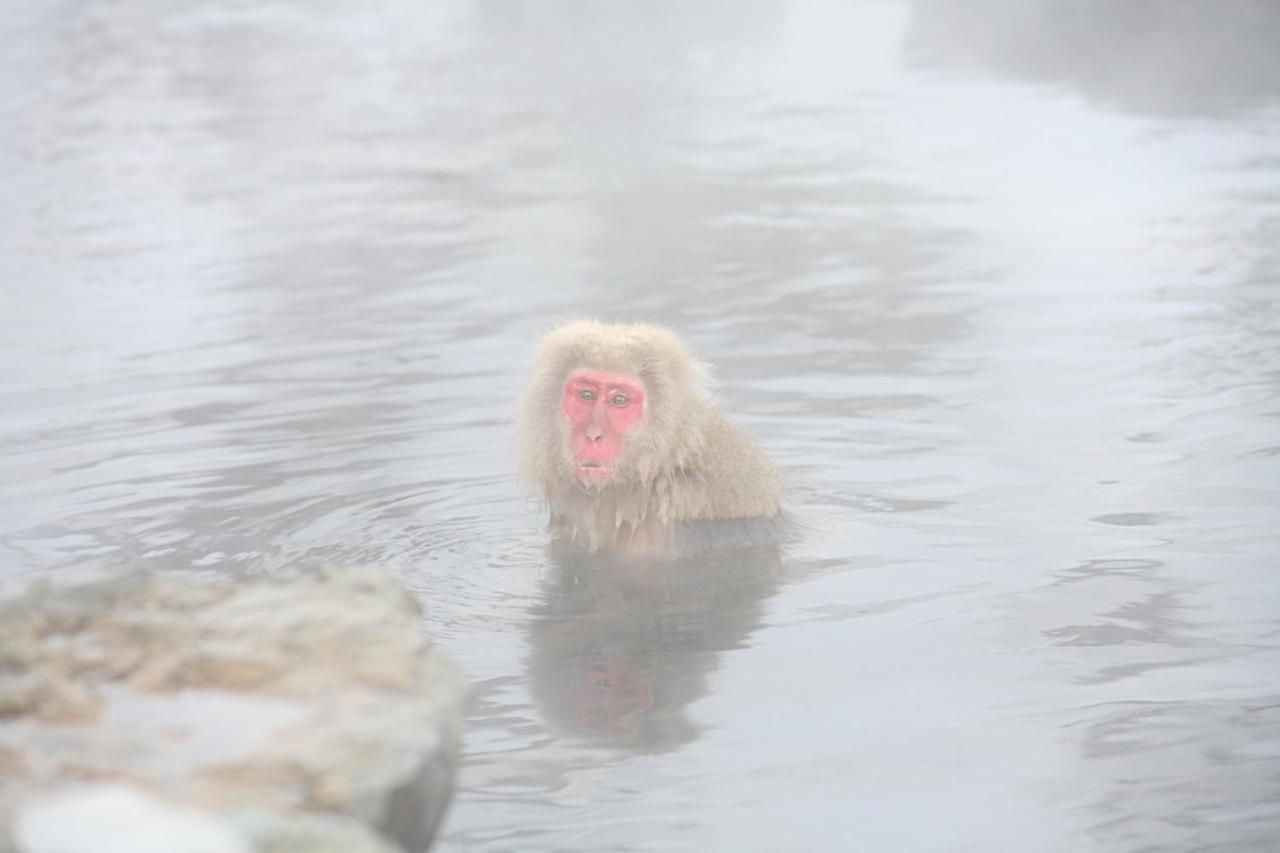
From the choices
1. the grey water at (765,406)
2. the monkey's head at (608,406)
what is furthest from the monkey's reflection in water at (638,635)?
the monkey's head at (608,406)

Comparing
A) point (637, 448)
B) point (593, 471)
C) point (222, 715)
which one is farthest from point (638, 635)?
point (222, 715)

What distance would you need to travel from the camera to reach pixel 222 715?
3.08 metres

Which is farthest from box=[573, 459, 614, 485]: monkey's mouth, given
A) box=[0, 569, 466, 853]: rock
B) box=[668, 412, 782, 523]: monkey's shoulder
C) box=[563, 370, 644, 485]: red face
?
box=[0, 569, 466, 853]: rock

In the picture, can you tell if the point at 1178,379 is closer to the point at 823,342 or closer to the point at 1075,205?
the point at 823,342

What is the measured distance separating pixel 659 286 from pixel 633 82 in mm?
9048

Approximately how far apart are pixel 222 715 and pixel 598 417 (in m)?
2.91

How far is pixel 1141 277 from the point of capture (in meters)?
9.79

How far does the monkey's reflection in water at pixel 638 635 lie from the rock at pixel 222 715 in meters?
1.35

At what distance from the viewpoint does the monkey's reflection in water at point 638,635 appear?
15.5 feet

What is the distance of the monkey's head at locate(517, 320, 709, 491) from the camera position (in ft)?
19.5

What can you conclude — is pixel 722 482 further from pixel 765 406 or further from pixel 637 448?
pixel 765 406

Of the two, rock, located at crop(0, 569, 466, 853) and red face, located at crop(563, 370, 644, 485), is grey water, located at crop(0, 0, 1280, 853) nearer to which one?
red face, located at crop(563, 370, 644, 485)

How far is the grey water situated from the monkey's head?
34 centimetres

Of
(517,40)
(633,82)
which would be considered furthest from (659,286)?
(517,40)
